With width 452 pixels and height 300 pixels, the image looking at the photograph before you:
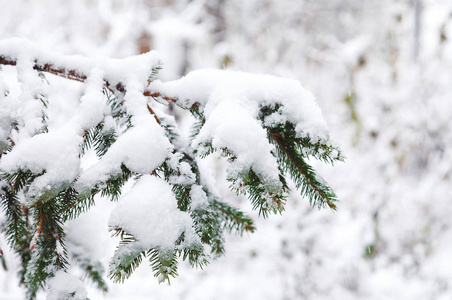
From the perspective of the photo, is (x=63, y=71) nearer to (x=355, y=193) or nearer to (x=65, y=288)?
(x=65, y=288)

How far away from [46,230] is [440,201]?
4.36m

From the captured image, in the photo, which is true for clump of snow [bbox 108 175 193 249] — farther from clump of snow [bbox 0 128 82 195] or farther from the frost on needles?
clump of snow [bbox 0 128 82 195]

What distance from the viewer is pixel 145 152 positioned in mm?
689

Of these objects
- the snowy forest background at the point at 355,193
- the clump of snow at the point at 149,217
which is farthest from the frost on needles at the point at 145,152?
the snowy forest background at the point at 355,193

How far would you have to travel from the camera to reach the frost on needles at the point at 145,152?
0.63 metres

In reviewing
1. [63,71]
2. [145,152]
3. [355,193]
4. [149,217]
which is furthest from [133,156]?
[355,193]

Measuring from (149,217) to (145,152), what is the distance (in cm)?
14

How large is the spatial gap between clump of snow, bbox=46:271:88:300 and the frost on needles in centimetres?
3

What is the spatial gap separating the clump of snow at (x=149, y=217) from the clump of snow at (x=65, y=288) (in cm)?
29

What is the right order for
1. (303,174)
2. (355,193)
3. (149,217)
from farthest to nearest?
(355,193), (303,174), (149,217)

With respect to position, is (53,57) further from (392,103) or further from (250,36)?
(250,36)

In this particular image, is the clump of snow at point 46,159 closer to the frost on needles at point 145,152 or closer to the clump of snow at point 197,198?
the frost on needles at point 145,152

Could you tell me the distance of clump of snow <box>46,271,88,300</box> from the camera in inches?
30.1

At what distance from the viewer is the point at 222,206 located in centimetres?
100
